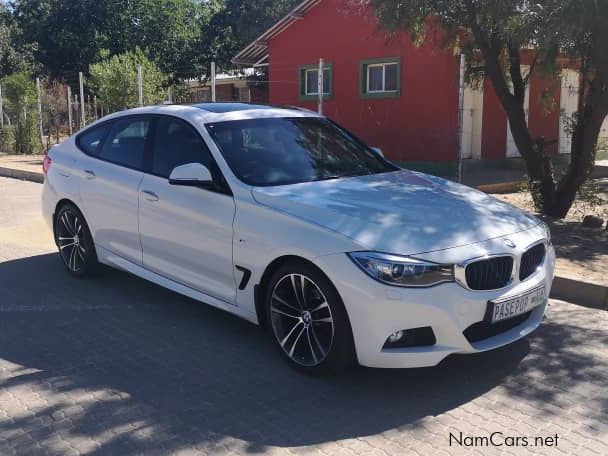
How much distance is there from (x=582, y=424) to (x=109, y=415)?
8.76 feet

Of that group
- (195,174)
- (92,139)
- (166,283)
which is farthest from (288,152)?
(92,139)

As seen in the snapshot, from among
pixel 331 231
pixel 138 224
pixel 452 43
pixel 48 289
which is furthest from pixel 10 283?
pixel 452 43

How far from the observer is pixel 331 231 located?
4.07m

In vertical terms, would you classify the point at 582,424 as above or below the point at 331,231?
below

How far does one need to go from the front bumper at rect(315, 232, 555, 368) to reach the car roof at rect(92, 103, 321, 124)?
6.16 ft

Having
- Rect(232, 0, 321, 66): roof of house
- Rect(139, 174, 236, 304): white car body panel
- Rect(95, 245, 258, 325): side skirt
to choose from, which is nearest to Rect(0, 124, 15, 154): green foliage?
Rect(232, 0, 321, 66): roof of house

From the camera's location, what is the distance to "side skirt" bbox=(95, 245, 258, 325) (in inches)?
187

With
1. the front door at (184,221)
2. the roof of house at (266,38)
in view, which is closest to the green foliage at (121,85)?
the roof of house at (266,38)

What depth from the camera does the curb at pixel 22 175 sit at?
15792 mm

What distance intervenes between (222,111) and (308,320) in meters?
A: 2.09

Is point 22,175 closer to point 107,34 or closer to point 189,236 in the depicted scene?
point 189,236

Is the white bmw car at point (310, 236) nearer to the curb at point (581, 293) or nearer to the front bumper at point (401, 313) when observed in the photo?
the front bumper at point (401, 313)

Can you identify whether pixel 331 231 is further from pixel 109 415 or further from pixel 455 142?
pixel 455 142

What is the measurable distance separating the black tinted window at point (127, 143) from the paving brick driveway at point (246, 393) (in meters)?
1.30
